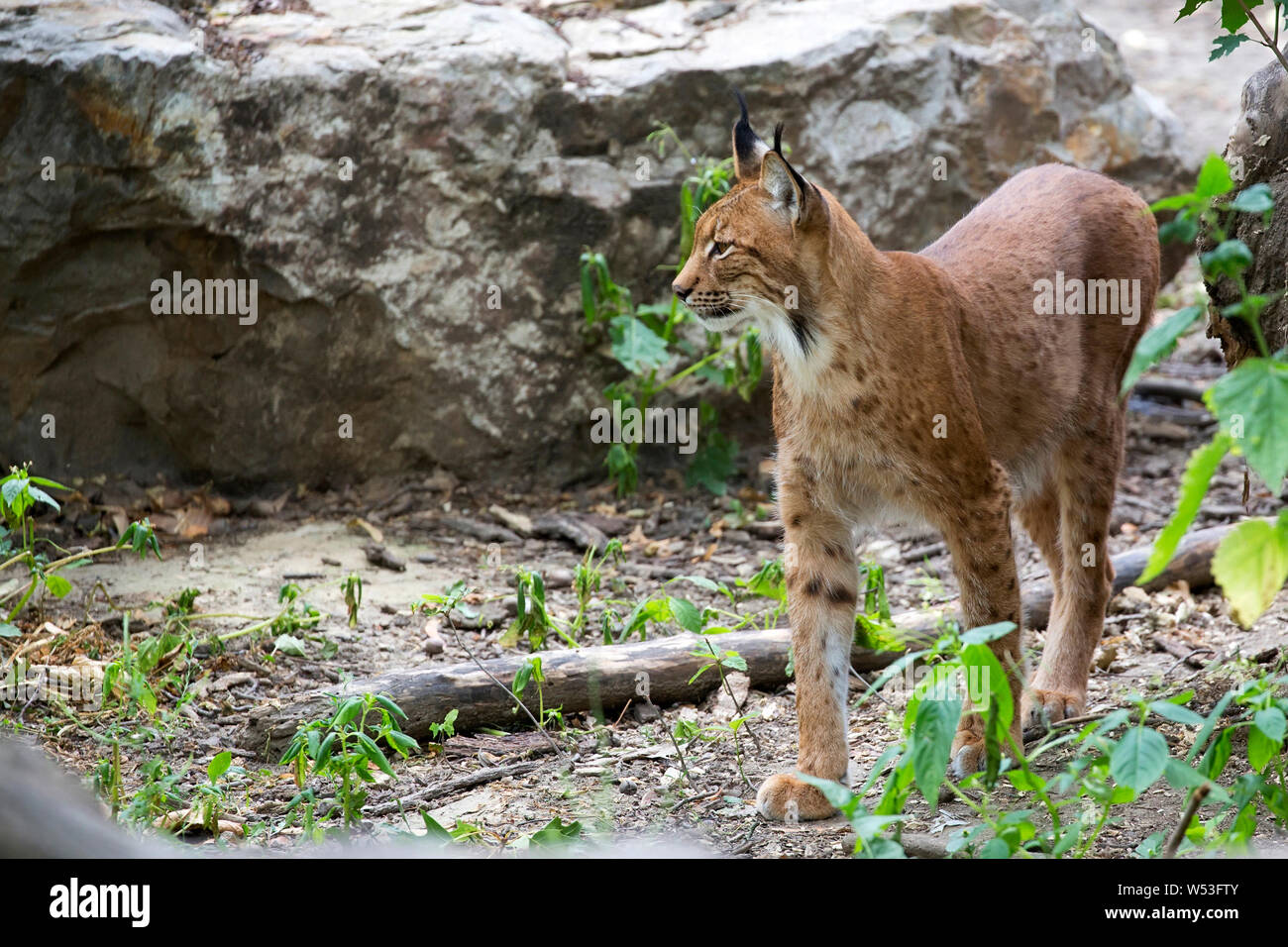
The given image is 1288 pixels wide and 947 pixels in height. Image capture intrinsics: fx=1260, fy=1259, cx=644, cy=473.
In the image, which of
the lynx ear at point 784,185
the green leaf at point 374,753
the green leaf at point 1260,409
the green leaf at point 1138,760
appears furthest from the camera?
the lynx ear at point 784,185

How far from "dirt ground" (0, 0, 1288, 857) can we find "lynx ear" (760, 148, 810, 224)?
6.41ft

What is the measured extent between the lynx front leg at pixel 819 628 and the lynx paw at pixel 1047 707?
864 mm

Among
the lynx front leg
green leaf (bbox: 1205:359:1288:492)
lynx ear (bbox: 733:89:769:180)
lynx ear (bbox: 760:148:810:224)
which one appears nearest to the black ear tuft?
lynx ear (bbox: 760:148:810:224)

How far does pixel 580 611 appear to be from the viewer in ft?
17.8

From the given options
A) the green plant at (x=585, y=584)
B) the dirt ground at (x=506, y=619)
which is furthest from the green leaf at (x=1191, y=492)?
the green plant at (x=585, y=584)

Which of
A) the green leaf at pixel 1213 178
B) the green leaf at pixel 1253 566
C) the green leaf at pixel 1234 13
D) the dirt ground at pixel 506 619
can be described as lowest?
the dirt ground at pixel 506 619

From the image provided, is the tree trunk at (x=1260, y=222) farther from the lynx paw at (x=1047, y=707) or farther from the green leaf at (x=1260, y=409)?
the green leaf at (x=1260, y=409)

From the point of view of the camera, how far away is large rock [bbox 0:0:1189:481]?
20.9ft

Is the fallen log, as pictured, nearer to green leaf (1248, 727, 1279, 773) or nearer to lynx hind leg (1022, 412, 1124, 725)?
lynx hind leg (1022, 412, 1124, 725)

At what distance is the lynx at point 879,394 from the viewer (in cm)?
424

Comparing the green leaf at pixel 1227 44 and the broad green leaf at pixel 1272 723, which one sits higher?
the green leaf at pixel 1227 44

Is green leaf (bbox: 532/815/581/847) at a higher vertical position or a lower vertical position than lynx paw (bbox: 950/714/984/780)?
higher

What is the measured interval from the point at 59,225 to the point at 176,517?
156 centimetres

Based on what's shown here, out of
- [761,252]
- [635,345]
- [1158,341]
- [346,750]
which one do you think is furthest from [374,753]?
[635,345]
